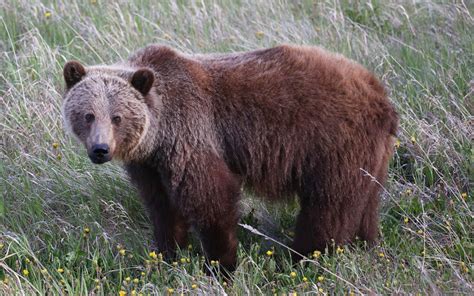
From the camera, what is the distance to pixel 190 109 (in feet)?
20.7

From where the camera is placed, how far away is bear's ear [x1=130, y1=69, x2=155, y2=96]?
6070mm

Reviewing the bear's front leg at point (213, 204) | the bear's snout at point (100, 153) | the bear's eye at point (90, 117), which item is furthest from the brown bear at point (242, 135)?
the bear's snout at point (100, 153)

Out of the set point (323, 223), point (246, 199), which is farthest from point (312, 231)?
point (246, 199)

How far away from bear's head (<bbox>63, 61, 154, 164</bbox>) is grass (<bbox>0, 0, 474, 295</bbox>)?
0.91 m

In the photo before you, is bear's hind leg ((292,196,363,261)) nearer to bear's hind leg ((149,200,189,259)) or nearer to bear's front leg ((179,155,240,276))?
bear's front leg ((179,155,240,276))

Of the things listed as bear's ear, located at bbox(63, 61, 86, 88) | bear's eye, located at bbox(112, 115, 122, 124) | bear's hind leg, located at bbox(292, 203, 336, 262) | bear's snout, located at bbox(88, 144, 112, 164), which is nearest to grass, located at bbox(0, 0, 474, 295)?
bear's hind leg, located at bbox(292, 203, 336, 262)

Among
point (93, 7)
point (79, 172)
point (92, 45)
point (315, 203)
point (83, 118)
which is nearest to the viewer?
point (83, 118)

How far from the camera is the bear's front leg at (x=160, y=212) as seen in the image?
642 cm

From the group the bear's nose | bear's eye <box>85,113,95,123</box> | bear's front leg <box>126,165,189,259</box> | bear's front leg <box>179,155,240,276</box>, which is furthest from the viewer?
bear's front leg <box>126,165,189,259</box>

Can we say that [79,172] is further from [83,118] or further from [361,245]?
[361,245]

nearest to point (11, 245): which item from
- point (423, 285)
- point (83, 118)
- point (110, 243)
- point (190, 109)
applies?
point (110, 243)

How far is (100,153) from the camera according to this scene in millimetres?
5871

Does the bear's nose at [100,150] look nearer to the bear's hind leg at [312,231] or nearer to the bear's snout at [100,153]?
the bear's snout at [100,153]

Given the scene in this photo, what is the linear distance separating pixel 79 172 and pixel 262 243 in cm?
168
